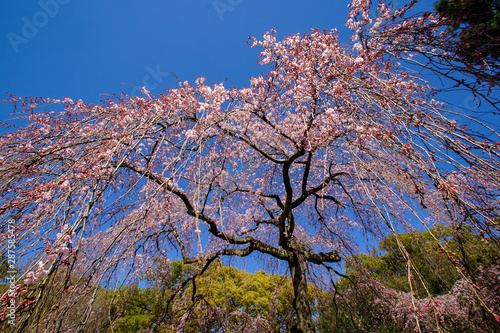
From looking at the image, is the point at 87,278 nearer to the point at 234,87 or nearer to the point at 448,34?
the point at 234,87

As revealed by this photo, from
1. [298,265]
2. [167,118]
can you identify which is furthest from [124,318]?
[167,118]

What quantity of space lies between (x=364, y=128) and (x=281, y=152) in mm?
2554

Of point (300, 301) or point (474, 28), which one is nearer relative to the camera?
point (474, 28)

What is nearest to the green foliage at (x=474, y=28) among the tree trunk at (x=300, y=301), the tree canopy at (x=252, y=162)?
the tree canopy at (x=252, y=162)

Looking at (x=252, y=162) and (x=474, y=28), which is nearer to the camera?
(x=474, y=28)

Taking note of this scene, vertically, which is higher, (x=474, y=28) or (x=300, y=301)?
(x=474, y=28)

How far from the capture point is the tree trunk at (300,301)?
3.76 m

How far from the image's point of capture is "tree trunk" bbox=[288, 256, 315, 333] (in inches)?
148

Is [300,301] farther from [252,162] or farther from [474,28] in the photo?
[474,28]

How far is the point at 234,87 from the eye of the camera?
3.70 m

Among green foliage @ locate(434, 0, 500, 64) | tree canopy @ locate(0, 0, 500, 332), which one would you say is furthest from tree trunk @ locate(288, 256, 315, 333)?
green foliage @ locate(434, 0, 500, 64)

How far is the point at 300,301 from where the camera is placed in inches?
162

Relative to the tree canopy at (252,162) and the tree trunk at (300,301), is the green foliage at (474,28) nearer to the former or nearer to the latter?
the tree canopy at (252,162)

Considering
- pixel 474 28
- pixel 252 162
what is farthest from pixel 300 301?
pixel 474 28
